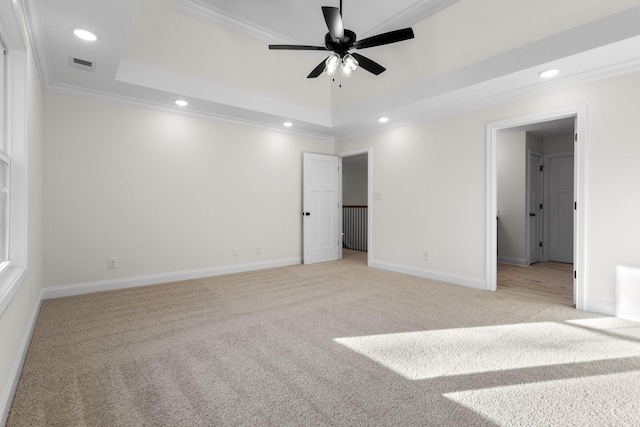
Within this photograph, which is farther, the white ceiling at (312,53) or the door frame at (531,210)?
the door frame at (531,210)

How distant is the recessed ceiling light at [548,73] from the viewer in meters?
3.12

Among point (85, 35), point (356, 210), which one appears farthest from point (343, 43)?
point (356, 210)

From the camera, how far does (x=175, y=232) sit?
4430mm

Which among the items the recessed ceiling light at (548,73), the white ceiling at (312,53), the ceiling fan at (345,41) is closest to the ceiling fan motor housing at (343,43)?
the ceiling fan at (345,41)

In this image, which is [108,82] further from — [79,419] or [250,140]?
[79,419]

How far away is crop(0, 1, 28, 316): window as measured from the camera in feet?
6.89

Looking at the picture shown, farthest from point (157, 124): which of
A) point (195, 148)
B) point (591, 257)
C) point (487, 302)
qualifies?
point (591, 257)

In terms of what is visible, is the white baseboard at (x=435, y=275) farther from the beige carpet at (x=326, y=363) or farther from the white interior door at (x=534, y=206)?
the white interior door at (x=534, y=206)

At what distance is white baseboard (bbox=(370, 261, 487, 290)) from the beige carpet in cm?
52

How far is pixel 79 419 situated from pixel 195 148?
365cm

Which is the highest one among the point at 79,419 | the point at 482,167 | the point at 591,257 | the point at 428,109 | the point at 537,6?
the point at 537,6

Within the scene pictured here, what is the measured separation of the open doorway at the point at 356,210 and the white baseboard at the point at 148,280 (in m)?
2.00

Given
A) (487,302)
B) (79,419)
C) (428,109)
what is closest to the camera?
(79,419)

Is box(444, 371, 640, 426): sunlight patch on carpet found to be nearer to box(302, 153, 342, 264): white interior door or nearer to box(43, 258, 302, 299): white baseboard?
box(43, 258, 302, 299): white baseboard
